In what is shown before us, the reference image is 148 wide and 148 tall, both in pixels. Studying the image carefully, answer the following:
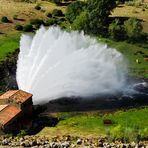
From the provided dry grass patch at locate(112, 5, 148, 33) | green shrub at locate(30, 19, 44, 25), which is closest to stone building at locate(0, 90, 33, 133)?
green shrub at locate(30, 19, 44, 25)

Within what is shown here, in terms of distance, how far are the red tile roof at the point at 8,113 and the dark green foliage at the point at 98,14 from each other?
4732 centimetres

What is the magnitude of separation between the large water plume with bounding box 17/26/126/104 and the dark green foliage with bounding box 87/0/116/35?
12.3m

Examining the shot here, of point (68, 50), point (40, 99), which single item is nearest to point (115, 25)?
point (68, 50)

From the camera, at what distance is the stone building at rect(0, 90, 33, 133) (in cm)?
7425

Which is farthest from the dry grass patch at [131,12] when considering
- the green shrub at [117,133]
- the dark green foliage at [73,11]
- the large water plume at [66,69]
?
the green shrub at [117,133]

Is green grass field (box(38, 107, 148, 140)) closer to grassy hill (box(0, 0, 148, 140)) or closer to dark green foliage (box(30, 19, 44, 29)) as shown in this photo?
grassy hill (box(0, 0, 148, 140))

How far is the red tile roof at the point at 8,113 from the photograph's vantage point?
242 feet

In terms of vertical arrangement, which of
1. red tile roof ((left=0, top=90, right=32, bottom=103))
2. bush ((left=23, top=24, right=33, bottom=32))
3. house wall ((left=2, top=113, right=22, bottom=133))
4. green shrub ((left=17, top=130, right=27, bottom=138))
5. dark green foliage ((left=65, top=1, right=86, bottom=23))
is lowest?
green shrub ((left=17, top=130, right=27, bottom=138))

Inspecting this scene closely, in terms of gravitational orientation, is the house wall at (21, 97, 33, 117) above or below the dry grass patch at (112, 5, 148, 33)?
below

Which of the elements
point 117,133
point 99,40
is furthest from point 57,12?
point 117,133

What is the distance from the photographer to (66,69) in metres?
95.0

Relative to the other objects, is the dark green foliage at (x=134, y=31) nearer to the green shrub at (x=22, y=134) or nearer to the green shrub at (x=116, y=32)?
the green shrub at (x=116, y=32)

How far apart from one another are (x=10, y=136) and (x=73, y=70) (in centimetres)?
2547

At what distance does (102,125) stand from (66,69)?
1996cm
